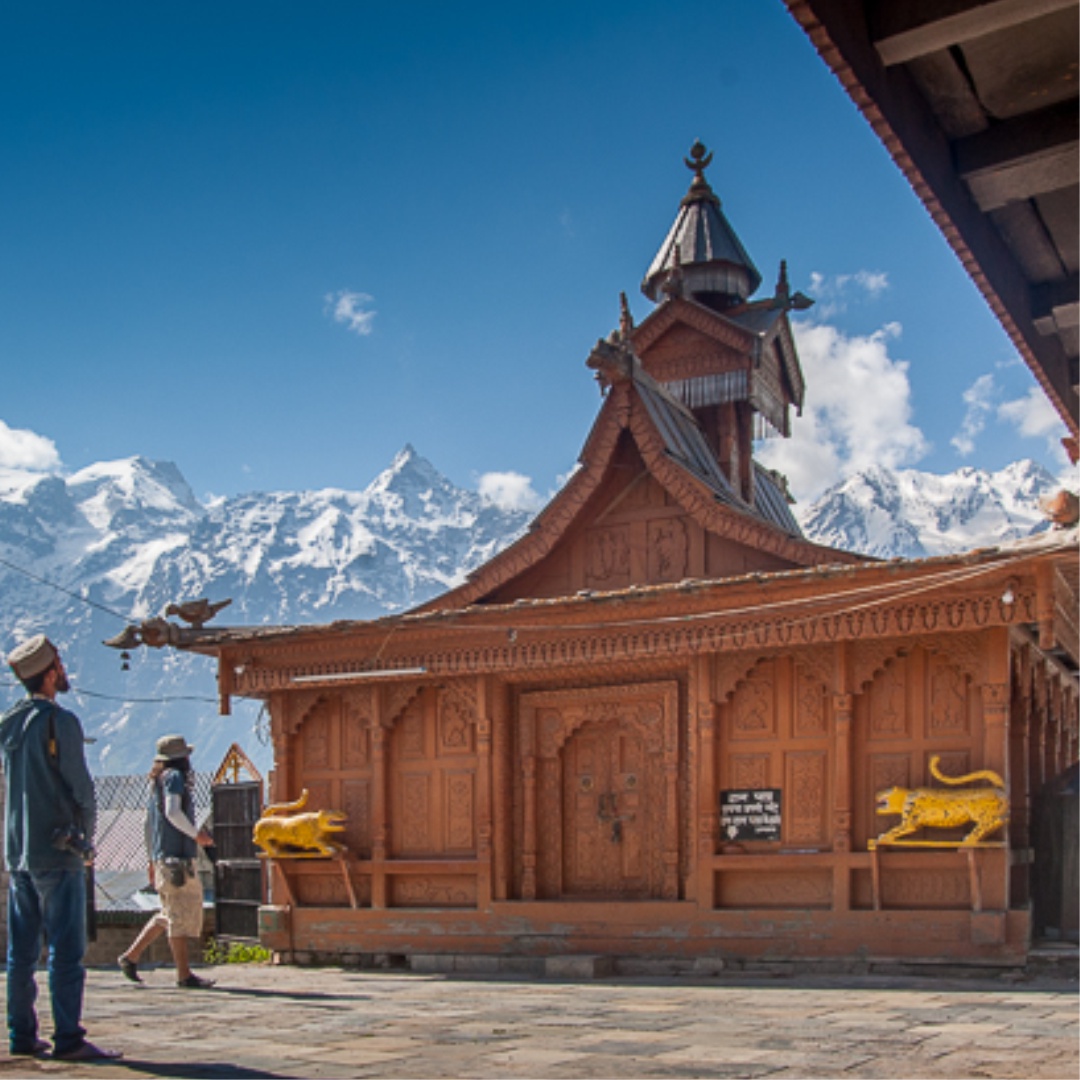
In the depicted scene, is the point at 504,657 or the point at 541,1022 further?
the point at 504,657

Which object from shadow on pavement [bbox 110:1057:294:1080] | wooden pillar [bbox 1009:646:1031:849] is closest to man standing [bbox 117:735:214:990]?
shadow on pavement [bbox 110:1057:294:1080]

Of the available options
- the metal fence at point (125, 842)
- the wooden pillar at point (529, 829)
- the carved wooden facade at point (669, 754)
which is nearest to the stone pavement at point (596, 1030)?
the carved wooden facade at point (669, 754)

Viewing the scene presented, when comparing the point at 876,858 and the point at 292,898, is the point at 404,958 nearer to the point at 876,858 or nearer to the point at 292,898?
the point at 292,898

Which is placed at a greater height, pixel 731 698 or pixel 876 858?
pixel 731 698

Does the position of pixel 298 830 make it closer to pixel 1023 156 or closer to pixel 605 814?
pixel 605 814

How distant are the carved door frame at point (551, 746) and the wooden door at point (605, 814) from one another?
126mm

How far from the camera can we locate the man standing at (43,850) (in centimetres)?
650

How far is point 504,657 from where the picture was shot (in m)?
14.7

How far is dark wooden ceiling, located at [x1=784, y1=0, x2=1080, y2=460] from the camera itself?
161 inches

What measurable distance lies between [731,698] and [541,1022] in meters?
5.81

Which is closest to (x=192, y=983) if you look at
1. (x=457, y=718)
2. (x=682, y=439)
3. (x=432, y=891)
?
(x=432, y=891)

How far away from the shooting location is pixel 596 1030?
314 inches

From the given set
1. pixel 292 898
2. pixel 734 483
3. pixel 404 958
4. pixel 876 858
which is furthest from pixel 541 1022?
pixel 734 483

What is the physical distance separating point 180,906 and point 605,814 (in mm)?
4845
